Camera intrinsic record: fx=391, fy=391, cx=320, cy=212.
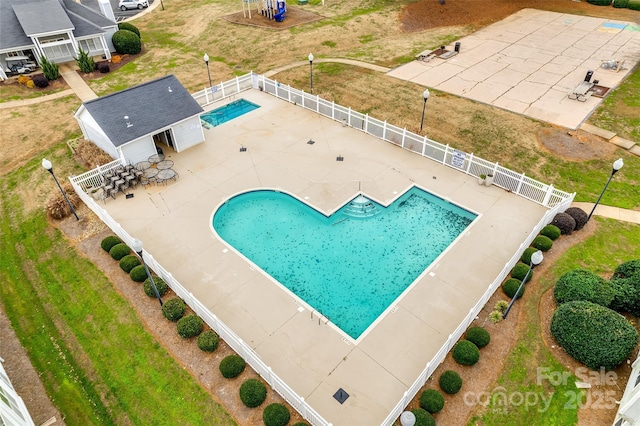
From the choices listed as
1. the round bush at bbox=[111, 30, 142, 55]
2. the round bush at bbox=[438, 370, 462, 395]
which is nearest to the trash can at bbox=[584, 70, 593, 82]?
the round bush at bbox=[438, 370, 462, 395]

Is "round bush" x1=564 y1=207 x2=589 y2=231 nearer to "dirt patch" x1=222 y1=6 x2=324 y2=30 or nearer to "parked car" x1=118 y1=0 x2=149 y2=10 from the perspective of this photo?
"dirt patch" x1=222 y1=6 x2=324 y2=30

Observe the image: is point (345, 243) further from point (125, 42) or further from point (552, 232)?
point (125, 42)

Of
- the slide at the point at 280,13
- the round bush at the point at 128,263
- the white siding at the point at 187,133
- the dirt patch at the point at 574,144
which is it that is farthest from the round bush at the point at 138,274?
the slide at the point at 280,13

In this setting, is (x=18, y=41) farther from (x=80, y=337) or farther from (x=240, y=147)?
(x=80, y=337)

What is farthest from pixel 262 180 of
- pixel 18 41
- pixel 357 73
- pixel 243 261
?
pixel 18 41

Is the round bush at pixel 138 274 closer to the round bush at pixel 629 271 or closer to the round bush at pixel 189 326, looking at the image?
the round bush at pixel 189 326

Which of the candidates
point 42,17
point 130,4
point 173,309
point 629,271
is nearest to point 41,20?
point 42,17

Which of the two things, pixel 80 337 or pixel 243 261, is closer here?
pixel 80 337
